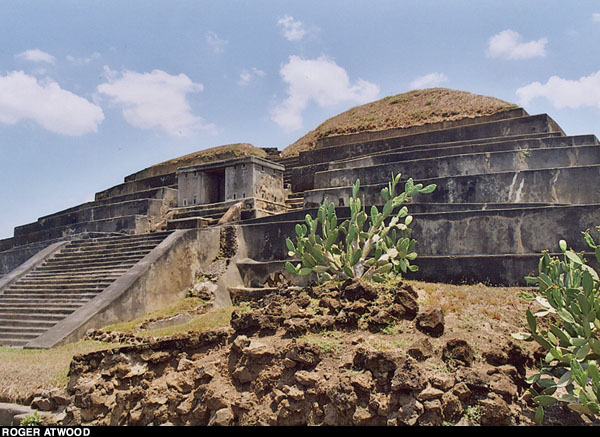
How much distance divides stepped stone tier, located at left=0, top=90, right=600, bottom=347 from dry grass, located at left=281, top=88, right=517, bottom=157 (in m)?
1.13

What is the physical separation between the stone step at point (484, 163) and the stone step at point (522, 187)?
1076mm

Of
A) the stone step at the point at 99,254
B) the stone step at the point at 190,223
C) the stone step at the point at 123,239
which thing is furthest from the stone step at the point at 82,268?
the stone step at the point at 190,223

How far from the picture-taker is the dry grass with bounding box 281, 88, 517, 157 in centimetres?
2016

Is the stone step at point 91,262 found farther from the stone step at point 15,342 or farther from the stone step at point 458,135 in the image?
the stone step at point 458,135

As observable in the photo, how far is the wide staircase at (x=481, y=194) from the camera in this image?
9484mm

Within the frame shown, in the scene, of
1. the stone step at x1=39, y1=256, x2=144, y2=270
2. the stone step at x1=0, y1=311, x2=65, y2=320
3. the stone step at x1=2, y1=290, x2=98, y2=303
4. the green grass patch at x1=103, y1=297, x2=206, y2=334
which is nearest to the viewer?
the green grass patch at x1=103, y1=297, x2=206, y2=334

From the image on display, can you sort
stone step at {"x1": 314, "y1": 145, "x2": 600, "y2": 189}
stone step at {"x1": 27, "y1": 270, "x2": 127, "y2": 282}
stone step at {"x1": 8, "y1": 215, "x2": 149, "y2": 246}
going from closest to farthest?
1. stone step at {"x1": 27, "y1": 270, "x2": 127, "y2": 282}
2. stone step at {"x1": 314, "y1": 145, "x2": 600, "y2": 189}
3. stone step at {"x1": 8, "y1": 215, "x2": 149, "y2": 246}

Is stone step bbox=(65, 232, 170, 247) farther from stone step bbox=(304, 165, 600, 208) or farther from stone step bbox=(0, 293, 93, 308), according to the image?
stone step bbox=(304, 165, 600, 208)

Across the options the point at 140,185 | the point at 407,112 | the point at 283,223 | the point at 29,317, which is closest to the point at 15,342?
the point at 29,317

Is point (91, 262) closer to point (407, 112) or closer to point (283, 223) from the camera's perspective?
point (283, 223)

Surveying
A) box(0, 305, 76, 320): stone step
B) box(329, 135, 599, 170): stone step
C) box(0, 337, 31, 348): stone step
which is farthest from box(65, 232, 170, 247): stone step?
box(329, 135, 599, 170): stone step

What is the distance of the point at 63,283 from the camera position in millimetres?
12219

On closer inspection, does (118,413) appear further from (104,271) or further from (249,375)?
(104,271)
